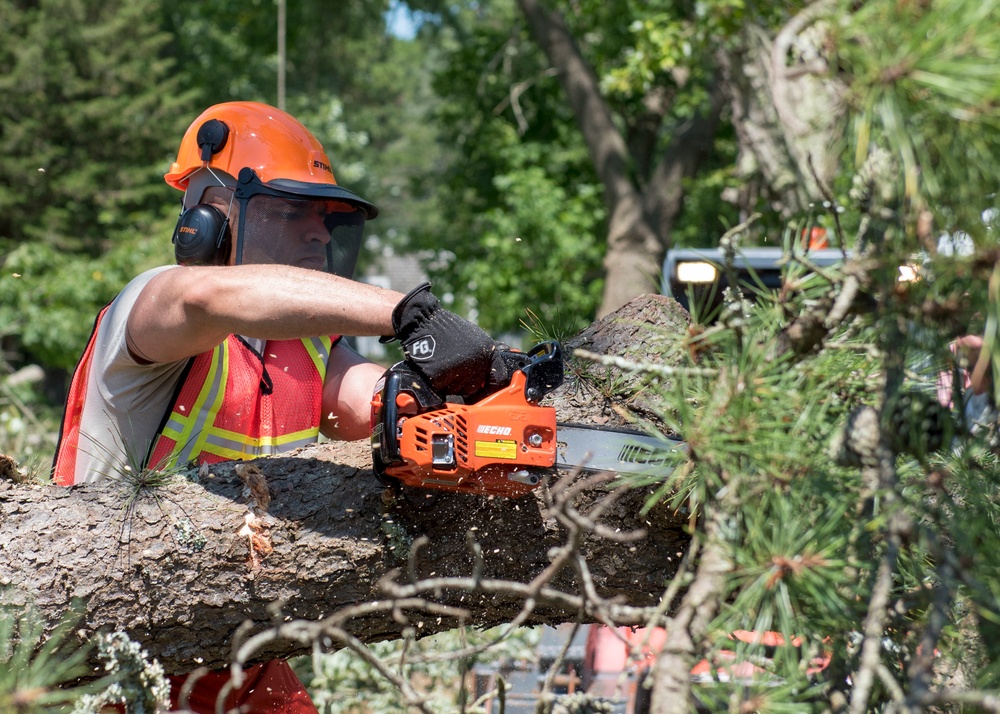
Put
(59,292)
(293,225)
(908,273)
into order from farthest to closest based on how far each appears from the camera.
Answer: (59,292)
(293,225)
(908,273)

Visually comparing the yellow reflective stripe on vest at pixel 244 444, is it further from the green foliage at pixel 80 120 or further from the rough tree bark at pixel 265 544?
the green foliage at pixel 80 120

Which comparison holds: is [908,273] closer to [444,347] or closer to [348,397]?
[444,347]

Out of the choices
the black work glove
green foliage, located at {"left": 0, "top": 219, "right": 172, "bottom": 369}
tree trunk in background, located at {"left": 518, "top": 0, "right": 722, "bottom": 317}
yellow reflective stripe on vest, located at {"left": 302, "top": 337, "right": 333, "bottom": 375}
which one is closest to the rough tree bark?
the black work glove

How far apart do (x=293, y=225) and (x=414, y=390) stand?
1121 mm

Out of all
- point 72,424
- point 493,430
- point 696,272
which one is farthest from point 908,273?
point 696,272

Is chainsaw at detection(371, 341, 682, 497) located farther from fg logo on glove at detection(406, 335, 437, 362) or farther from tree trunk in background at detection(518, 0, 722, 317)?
tree trunk in background at detection(518, 0, 722, 317)

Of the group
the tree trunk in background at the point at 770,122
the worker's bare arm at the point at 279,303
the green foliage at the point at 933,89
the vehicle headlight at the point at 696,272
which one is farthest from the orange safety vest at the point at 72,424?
the tree trunk in background at the point at 770,122

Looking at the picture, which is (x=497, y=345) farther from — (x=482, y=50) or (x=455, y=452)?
(x=482, y=50)

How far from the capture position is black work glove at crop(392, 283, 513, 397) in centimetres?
190

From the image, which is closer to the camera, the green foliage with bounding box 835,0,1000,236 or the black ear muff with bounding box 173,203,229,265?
the green foliage with bounding box 835,0,1000,236

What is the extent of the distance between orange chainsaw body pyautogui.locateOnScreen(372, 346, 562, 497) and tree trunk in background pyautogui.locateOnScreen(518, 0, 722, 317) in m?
6.83

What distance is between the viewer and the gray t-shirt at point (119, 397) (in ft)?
8.15

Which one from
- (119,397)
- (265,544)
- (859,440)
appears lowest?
(265,544)

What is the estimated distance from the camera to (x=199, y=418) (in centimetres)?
257
